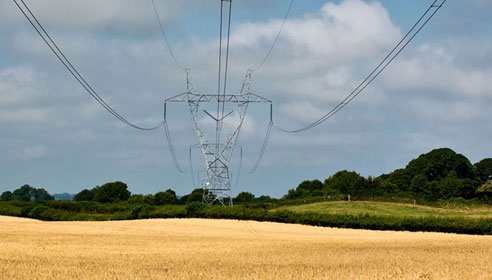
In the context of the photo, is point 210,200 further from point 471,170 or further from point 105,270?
point 471,170

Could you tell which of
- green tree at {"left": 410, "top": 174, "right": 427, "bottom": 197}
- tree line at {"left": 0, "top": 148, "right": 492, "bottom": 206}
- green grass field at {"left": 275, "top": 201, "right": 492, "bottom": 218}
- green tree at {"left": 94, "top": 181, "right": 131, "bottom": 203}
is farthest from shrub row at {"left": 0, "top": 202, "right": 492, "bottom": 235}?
green tree at {"left": 410, "top": 174, "right": 427, "bottom": 197}

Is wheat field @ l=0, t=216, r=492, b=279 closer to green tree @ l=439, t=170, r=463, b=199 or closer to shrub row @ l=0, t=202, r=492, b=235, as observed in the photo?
shrub row @ l=0, t=202, r=492, b=235

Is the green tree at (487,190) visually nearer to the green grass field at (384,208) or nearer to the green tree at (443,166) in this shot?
the green tree at (443,166)

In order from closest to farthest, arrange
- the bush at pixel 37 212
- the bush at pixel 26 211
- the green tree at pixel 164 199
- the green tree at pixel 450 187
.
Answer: the bush at pixel 37 212, the bush at pixel 26 211, the green tree at pixel 164 199, the green tree at pixel 450 187

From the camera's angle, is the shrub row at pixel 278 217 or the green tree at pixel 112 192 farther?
the green tree at pixel 112 192

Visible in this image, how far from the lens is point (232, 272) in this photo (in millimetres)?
21797

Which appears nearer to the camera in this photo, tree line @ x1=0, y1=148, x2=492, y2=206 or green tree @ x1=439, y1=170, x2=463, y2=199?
tree line @ x1=0, y1=148, x2=492, y2=206

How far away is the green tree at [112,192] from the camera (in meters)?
171

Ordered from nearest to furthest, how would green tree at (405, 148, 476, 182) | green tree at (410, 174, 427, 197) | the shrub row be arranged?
A: 1. the shrub row
2. green tree at (410, 174, 427, 197)
3. green tree at (405, 148, 476, 182)

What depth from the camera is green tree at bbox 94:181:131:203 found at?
17062 cm

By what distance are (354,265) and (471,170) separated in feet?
523

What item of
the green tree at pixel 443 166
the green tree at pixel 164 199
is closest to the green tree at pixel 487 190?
the green tree at pixel 443 166

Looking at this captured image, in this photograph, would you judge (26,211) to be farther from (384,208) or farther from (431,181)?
(431,181)

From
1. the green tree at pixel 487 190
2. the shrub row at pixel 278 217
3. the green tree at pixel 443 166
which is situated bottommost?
the shrub row at pixel 278 217
